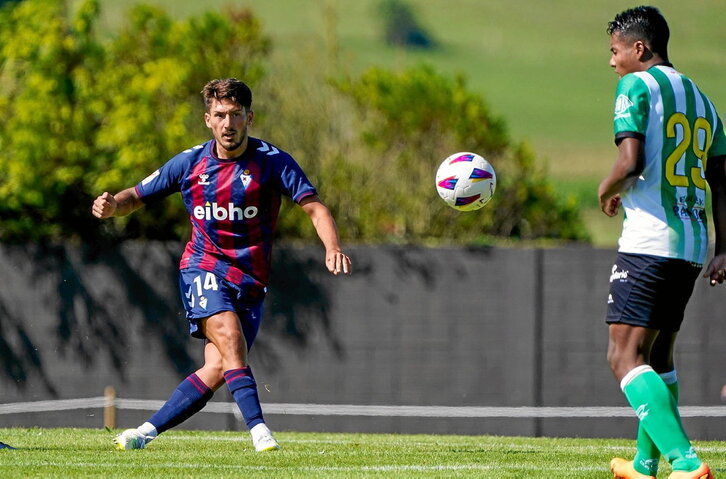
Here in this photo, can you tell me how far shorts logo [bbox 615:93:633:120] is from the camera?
5398mm

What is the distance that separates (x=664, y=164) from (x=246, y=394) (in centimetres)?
266

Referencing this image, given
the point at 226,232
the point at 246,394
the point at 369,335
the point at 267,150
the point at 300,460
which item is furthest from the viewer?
the point at 369,335

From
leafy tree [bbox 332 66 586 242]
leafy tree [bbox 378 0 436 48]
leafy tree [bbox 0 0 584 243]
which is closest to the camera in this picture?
leafy tree [bbox 0 0 584 243]

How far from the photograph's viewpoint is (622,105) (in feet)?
17.8

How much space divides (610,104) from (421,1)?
35.1m

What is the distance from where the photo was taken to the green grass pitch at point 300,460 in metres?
5.70

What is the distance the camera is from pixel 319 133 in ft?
62.0

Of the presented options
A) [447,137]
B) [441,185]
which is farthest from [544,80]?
[441,185]

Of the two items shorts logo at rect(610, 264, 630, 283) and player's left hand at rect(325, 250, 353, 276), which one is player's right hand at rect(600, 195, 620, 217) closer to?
shorts logo at rect(610, 264, 630, 283)

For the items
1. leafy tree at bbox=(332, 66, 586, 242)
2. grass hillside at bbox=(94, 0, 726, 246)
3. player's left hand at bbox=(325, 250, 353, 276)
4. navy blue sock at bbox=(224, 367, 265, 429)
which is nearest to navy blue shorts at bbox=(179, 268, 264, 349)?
navy blue sock at bbox=(224, 367, 265, 429)

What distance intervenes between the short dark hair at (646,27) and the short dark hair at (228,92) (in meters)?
2.24

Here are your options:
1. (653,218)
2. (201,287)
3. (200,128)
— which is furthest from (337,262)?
(200,128)

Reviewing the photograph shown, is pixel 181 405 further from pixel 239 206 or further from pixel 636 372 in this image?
pixel 636 372

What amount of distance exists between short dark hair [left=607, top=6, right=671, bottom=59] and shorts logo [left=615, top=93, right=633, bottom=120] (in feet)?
1.24
